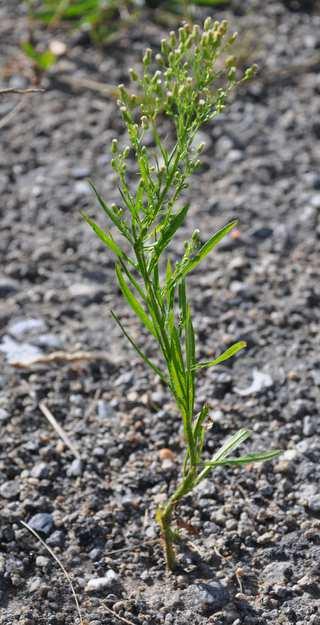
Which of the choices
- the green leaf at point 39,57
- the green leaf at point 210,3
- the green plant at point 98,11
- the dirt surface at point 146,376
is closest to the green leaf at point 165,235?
the dirt surface at point 146,376

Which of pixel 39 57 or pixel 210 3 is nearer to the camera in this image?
pixel 39 57

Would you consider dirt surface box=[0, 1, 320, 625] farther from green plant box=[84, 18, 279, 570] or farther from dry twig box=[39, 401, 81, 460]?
green plant box=[84, 18, 279, 570]

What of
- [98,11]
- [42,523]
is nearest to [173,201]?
[42,523]

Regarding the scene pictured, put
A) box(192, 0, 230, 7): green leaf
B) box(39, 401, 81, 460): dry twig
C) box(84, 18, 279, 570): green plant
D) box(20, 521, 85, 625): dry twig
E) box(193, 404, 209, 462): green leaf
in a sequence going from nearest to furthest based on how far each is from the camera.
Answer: box(84, 18, 279, 570): green plant
box(193, 404, 209, 462): green leaf
box(20, 521, 85, 625): dry twig
box(39, 401, 81, 460): dry twig
box(192, 0, 230, 7): green leaf

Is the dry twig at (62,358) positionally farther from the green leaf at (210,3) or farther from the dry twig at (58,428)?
the green leaf at (210,3)

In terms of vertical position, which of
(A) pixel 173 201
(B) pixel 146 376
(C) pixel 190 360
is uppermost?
(A) pixel 173 201

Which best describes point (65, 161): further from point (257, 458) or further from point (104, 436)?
point (257, 458)

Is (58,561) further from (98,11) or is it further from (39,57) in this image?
(98,11)

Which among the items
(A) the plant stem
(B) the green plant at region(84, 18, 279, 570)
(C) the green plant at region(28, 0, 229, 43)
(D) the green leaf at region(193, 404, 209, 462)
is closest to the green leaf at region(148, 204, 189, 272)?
(B) the green plant at region(84, 18, 279, 570)

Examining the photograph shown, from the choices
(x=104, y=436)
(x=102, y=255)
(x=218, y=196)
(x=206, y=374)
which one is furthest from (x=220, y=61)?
(x=104, y=436)
